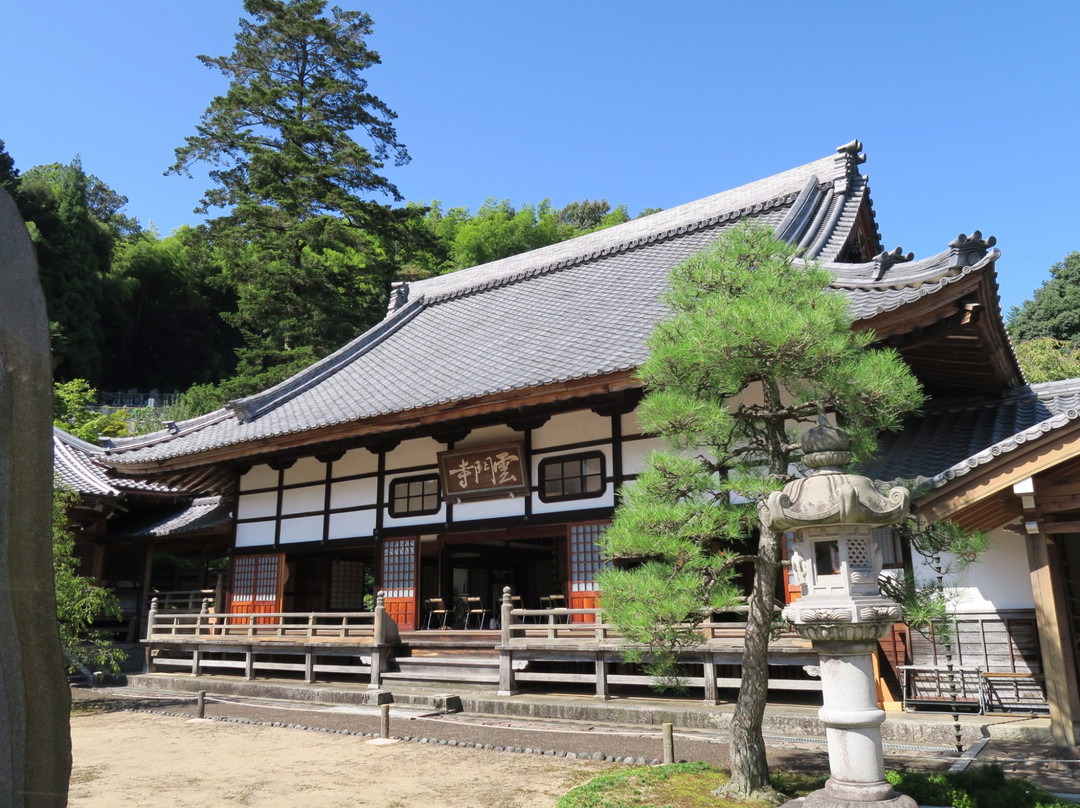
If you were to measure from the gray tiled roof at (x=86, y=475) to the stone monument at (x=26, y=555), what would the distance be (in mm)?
16204

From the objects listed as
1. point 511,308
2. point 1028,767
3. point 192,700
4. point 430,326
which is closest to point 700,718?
point 1028,767

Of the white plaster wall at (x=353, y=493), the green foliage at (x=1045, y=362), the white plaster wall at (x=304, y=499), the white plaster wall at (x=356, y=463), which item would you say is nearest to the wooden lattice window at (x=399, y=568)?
the white plaster wall at (x=353, y=493)

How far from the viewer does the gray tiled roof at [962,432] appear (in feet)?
28.1

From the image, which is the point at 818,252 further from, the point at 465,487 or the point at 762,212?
the point at 465,487

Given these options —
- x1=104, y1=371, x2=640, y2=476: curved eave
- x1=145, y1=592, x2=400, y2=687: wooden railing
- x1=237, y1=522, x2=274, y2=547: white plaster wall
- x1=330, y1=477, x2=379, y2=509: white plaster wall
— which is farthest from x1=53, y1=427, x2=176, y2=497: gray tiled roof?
x1=330, y1=477, x2=379, y2=509: white plaster wall

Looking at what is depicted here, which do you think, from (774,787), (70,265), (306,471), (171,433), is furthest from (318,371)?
(70,265)

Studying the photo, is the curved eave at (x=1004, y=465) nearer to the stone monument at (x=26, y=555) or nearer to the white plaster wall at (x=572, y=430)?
the white plaster wall at (x=572, y=430)

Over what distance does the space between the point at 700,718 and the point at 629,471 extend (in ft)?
11.6

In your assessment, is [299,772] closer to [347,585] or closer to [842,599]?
[842,599]

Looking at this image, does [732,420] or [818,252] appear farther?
[818,252]

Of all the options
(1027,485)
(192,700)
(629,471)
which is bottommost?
(192,700)

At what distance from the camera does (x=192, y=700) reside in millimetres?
12945

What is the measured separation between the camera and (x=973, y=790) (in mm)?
5305

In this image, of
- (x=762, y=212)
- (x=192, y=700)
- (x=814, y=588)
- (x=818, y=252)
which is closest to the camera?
(x=814, y=588)
